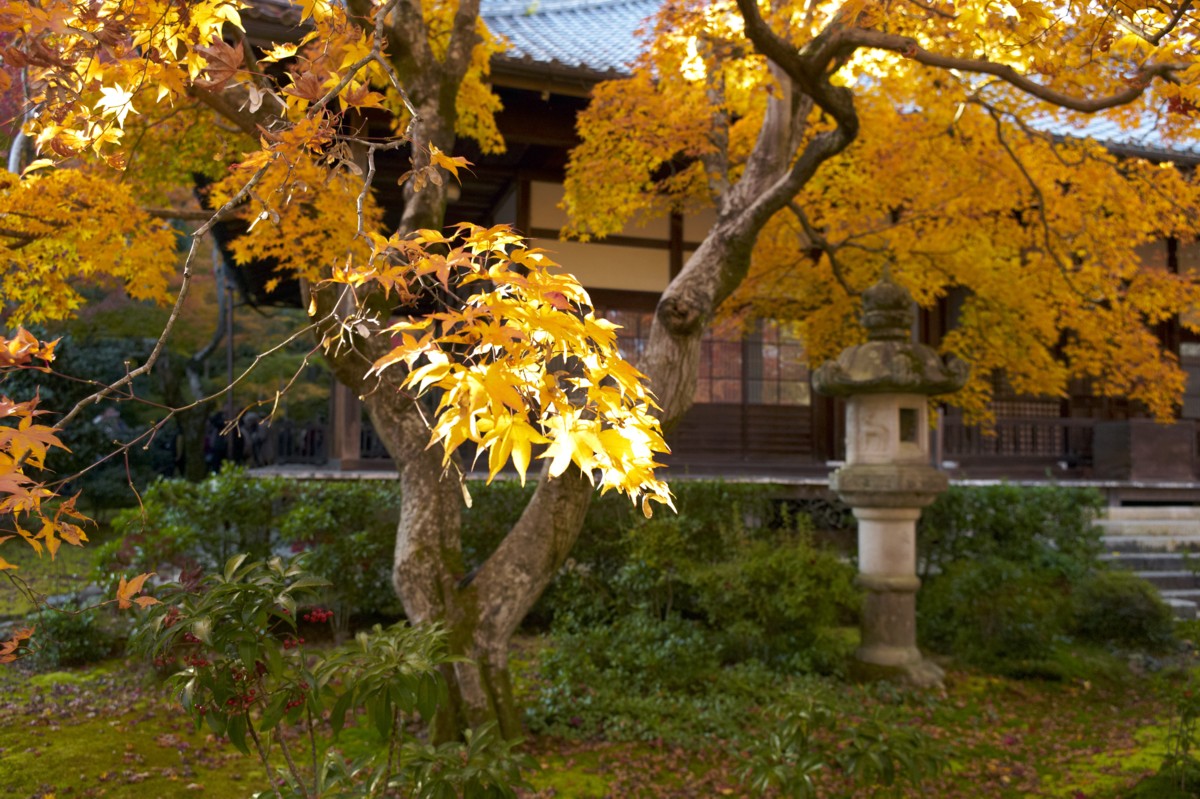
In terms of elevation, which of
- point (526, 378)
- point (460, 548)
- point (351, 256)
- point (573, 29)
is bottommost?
point (460, 548)

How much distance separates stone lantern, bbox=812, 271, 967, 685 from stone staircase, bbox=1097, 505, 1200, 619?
133 inches

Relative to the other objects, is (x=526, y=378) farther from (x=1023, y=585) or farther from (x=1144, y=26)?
(x=1023, y=585)

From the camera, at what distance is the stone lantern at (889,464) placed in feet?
21.7

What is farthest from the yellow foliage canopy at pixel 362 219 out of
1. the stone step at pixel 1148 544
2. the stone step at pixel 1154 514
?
the stone step at pixel 1154 514

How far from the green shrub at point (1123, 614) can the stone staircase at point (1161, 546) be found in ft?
4.01

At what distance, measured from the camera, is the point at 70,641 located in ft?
20.9

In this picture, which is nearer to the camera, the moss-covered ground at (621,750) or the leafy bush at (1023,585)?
the moss-covered ground at (621,750)

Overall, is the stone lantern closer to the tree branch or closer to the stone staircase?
the tree branch

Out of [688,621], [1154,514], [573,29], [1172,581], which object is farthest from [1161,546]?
[573,29]

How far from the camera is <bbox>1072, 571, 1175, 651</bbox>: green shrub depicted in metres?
7.33

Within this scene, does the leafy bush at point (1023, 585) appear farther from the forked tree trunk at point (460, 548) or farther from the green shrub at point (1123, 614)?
the forked tree trunk at point (460, 548)

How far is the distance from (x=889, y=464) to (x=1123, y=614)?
2.50m

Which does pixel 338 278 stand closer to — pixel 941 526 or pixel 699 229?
pixel 941 526

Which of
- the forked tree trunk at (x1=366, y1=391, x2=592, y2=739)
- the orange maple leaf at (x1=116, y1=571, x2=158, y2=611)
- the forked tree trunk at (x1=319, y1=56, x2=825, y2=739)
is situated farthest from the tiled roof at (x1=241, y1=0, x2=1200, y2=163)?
the orange maple leaf at (x1=116, y1=571, x2=158, y2=611)
